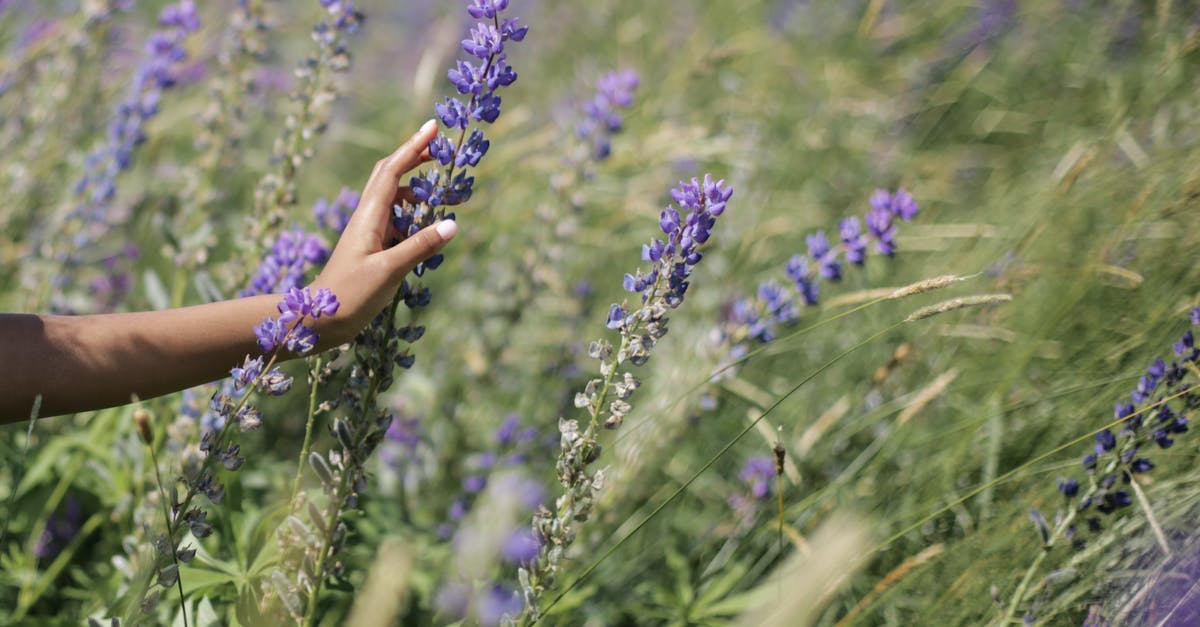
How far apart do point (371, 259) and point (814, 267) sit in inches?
44.6

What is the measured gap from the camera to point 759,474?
2.36m

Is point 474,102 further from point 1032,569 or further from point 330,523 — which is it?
point 1032,569

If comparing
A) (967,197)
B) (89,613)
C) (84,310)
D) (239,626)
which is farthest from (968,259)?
(84,310)

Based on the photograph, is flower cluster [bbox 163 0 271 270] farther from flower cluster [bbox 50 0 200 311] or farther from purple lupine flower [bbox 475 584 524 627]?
purple lupine flower [bbox 475 584 524 627]

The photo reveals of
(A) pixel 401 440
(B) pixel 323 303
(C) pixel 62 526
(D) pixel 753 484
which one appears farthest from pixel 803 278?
(C) pixel 62 526

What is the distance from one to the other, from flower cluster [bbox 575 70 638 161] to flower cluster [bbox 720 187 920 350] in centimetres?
86

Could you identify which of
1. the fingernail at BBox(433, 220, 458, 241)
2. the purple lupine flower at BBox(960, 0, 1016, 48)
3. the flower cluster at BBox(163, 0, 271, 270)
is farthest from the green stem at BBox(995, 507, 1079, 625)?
the purple lupine flower at BBox(960, 0, 1016, 48)

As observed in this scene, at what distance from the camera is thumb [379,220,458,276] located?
131 centimetres

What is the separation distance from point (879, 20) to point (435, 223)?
3.72 metres

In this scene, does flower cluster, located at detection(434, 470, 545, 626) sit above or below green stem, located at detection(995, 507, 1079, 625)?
A: above

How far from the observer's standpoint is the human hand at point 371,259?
4.31 ft

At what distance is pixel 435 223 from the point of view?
4.56 ft

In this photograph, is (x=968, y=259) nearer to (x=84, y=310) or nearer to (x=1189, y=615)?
(x=1189, y=615)

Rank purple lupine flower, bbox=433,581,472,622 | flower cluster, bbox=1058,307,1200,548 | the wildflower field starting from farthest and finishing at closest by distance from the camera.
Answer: purple lupine flower, bbox=433,581,472,622
flower cluster, bbox=1058,307,1200,548
the wildflower field
